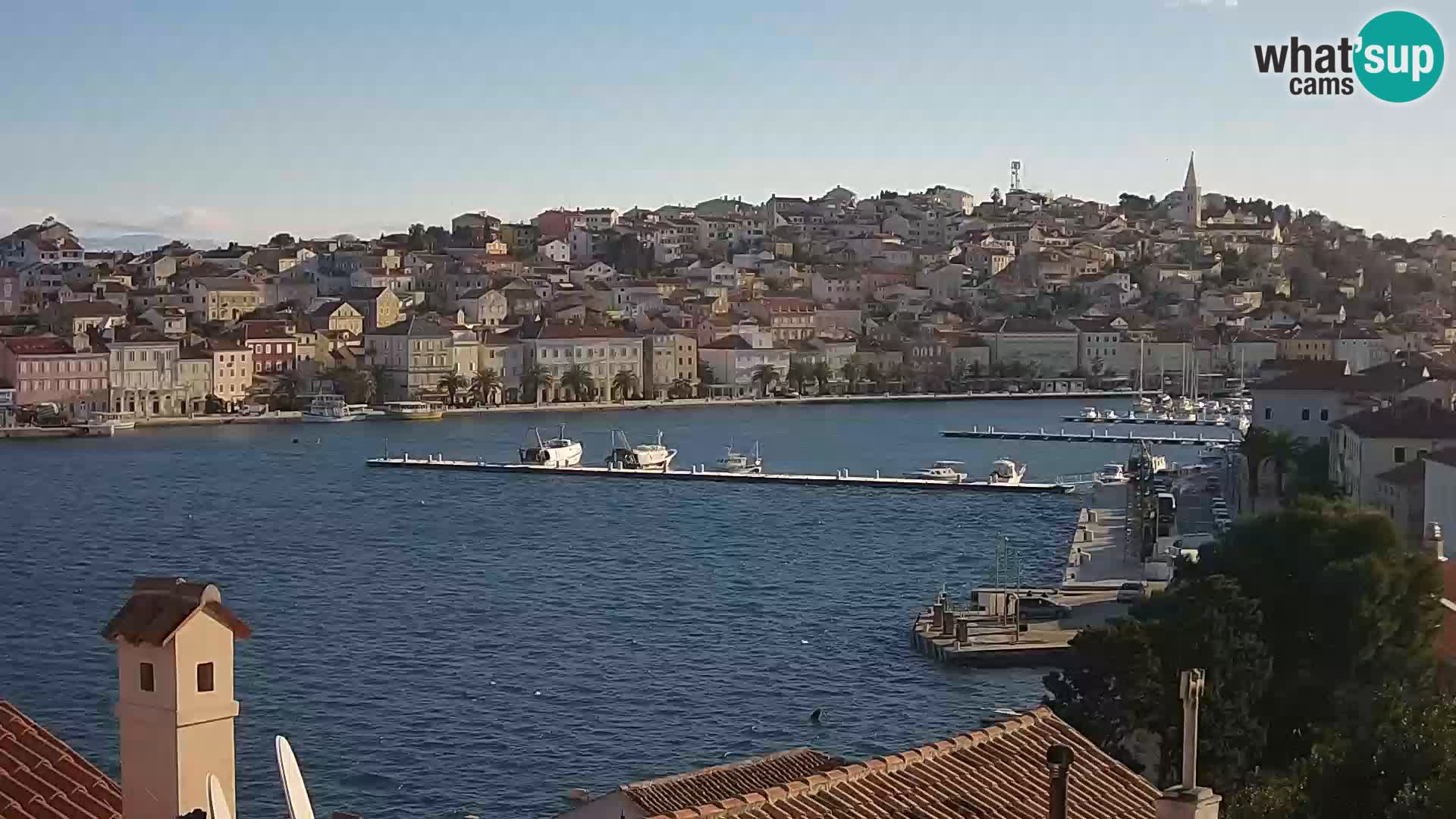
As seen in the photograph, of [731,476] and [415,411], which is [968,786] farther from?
[415,411]

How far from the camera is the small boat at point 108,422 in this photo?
27672mm

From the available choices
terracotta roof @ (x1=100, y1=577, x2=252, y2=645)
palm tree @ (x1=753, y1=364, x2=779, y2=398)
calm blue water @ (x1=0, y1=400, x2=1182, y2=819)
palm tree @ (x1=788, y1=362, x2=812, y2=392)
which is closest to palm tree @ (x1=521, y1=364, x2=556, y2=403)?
palm tree @ (x1=753, y1=364, x2=779, y2=398)

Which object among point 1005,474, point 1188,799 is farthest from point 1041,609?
point 1005,474

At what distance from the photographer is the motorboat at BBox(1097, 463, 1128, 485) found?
61.7 ft

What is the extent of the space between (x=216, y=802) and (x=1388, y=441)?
11221 mm

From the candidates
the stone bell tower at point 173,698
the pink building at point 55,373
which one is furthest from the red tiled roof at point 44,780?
the pink building at point 55,373

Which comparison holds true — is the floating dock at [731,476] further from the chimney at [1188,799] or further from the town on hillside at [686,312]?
the chimney at [1188,799]

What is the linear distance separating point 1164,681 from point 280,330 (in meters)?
28.4

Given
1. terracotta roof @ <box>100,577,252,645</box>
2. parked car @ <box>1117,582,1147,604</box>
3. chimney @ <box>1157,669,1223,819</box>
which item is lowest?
parked car @ <box>1117,582,1147,604</box>

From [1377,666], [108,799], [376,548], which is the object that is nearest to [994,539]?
[376,548]

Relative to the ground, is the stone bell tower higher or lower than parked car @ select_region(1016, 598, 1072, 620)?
higher

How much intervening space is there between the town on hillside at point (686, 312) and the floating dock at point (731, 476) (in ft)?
15.5

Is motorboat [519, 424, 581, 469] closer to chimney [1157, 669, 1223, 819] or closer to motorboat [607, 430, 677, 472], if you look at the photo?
motorboat [607, 430, 677, 472]

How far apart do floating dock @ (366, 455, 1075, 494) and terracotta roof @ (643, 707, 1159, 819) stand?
1602 centimetres
